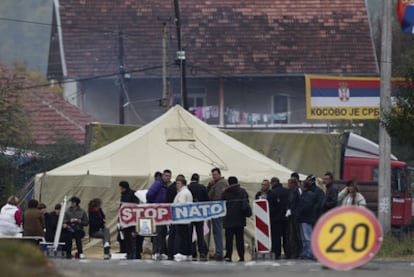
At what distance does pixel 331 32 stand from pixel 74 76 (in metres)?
11.1

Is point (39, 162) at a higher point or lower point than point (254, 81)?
lower

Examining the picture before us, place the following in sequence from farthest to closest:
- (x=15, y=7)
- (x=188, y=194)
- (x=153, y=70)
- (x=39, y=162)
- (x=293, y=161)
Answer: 1. (x=15, y=7)
2. (x=153, y=70)
3. (x=39, y=162)
4. (x=293, y=161)
5. (x=188, y=194)

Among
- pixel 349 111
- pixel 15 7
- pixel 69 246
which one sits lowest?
pixel 69 246

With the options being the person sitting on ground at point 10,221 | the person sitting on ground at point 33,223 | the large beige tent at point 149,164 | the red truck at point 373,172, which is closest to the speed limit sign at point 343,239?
the person sitting on ground at point 10,221

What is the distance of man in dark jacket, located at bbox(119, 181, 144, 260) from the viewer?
25688mm

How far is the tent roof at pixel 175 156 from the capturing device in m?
29.1

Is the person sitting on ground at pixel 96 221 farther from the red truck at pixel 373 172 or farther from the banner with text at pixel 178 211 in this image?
Result: the red truck at pixel 373 172

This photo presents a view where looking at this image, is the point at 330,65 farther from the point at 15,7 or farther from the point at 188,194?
the point at 15,7

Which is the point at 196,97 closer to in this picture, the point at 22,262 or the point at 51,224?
the point at 51,224

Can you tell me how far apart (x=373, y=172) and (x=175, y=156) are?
9815 millimetres

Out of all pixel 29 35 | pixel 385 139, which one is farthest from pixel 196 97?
pixel 29 35

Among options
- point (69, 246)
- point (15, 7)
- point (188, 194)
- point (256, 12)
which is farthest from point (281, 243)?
point (15, 7)

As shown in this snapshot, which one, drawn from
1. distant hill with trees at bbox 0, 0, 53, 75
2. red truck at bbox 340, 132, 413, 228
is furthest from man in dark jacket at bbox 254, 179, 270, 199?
distant hill with trees at bbox 0, 0, 53, 75

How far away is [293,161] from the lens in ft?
112
